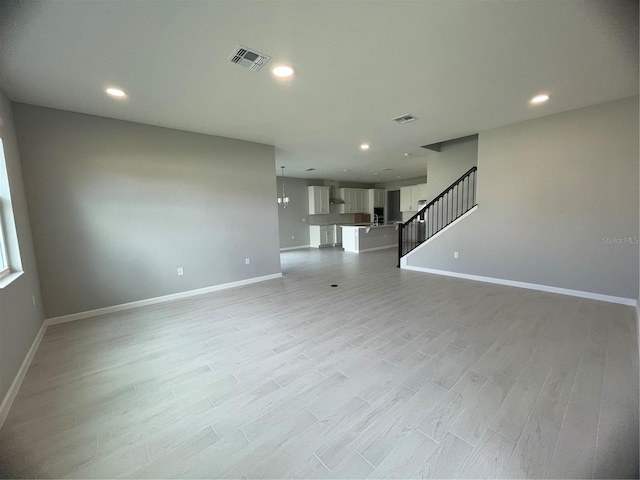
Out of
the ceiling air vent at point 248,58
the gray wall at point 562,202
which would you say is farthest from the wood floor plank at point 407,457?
the gray wall at point 562,202

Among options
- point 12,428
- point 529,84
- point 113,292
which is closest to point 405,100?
point 529,84

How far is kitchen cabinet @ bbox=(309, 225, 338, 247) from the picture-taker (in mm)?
10094

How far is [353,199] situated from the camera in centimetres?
1126

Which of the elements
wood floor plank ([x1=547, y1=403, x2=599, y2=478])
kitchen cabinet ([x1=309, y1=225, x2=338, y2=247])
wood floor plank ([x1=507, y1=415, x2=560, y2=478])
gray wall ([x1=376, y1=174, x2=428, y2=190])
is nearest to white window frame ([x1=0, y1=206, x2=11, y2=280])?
wood floor plank ([x1=507, y1=415, x2=560, y2=478])

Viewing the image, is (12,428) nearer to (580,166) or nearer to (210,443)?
(210,443)

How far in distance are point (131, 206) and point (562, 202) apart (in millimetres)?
6605

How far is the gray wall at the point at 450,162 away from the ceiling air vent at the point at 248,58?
17.0 feet

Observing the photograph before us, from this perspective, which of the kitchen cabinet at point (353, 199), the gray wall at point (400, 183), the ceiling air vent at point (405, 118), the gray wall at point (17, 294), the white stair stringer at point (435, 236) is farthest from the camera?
the kitchen cabinet at point (353, 199)

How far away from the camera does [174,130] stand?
164 inches

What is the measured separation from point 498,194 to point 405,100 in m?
2.63

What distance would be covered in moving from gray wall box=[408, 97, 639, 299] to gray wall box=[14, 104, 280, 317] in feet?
14.4

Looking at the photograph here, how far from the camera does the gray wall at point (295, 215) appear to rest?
959cm

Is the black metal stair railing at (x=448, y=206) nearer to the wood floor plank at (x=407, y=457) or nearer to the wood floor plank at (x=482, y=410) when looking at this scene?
the wood floor plank at (x=482, y=410)

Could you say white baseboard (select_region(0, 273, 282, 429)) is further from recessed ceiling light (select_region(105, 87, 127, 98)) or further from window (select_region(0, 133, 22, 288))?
recessed ceiling light (select_region(105, 87, 127, 98))
